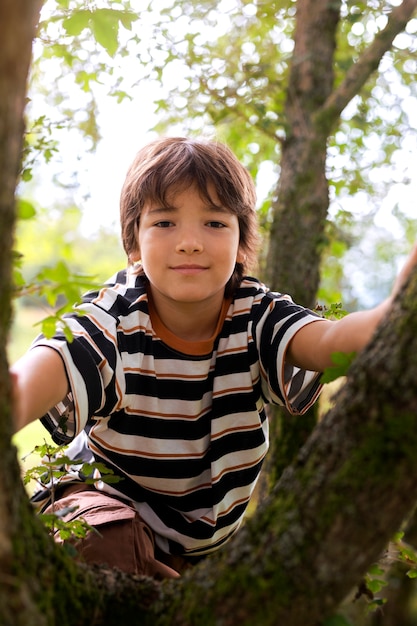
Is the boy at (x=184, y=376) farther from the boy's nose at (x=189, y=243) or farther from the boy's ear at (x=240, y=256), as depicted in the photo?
the boy's ear at (x=240, y=256)

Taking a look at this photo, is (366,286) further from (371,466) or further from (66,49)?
(371,466)

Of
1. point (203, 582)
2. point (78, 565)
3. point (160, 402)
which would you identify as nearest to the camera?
point (203, 582)

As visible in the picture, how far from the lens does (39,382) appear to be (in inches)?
67.0

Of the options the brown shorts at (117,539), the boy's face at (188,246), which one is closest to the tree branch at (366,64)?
the boy's face at (188,246)

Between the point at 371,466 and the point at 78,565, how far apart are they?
589 millimetres

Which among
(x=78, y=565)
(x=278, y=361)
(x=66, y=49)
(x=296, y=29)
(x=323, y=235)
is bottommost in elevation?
(x=78, y=565)

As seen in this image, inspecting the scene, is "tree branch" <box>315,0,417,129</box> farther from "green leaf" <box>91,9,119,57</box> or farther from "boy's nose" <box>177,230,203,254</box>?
"green leaf" <box>91,9,119,57</box>

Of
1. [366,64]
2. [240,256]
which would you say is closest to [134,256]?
[240,256]

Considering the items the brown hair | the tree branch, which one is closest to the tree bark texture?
the tree branch

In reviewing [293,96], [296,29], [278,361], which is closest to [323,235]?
[293,96]

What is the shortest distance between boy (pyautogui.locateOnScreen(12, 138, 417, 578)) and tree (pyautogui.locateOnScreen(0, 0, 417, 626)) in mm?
904

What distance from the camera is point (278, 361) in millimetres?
2090

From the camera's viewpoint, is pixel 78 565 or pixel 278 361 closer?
pixel 78 565

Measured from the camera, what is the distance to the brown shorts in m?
2.04
